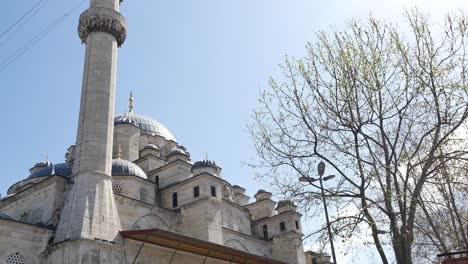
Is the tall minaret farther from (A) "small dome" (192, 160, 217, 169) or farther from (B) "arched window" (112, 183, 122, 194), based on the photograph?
(A) "small dome" (192, 160, 217, 169)

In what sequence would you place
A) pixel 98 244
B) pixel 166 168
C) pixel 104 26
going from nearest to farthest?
pixel 98 244, pixel 104 26, pixel 166 168

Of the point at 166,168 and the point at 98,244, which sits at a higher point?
the point at 166,168

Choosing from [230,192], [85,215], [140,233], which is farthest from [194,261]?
[230,192]

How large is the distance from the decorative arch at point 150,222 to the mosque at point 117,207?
42mm

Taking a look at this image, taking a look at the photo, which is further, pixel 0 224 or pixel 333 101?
pixel 0 224

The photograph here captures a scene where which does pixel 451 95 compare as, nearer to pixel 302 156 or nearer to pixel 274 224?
pixel 302 156

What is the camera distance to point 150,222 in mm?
18281

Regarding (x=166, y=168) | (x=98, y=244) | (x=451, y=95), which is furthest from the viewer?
(x=166, y=168)

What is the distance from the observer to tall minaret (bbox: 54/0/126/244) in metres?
13.2

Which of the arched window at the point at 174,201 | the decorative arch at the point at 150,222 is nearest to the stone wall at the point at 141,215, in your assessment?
the decorative arch at the point at 150,222

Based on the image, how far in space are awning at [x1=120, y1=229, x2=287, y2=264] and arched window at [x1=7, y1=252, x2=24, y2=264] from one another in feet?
9.88

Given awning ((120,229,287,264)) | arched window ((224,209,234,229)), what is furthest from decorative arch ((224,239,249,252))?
awning ((120,229,287,264))

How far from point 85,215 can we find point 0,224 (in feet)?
8.25

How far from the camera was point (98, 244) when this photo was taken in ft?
42.1
